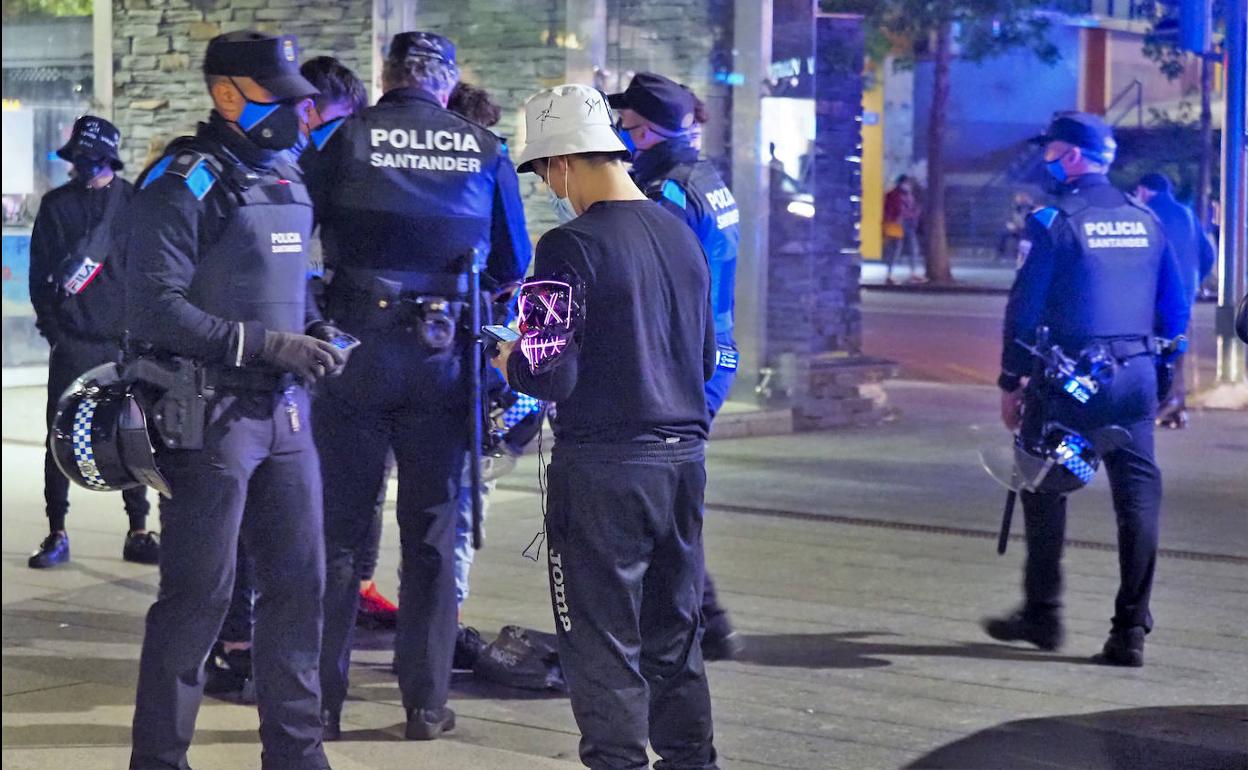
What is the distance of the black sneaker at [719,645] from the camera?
633cm

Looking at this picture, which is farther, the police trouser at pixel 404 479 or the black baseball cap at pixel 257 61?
the police trouser at pixel 404 479

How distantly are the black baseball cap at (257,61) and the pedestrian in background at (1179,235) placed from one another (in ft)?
24.1

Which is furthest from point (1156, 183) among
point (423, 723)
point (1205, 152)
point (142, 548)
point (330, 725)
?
point (330, 725)

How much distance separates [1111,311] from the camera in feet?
20.4

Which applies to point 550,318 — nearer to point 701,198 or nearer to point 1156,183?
point 701,198

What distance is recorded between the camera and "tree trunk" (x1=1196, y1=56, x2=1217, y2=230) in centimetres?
1201

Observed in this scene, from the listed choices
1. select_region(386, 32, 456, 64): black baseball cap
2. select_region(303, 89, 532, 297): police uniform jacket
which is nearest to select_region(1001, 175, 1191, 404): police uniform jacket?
select_region(303, 89, 532, 297): police uniform jacket

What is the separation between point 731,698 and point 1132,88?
11956mm

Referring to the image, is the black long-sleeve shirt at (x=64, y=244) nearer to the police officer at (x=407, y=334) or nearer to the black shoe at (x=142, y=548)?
the black shoe at (x=142, y=548)

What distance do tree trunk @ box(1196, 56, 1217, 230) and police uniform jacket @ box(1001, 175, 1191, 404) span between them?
5631 millimetres

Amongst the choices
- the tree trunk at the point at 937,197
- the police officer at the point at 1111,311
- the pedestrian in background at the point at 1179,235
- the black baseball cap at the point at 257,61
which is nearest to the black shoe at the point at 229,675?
the black baseball cap at the point at 257,61

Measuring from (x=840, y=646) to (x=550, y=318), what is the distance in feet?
9.69

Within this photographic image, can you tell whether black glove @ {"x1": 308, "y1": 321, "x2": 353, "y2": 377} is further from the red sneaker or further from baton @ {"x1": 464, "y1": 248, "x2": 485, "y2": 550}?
the red sneaker

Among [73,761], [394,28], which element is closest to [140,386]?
[73,761]
